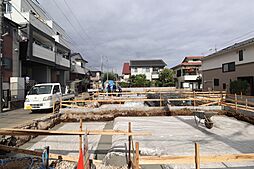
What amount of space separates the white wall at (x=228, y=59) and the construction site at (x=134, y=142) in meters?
9.05

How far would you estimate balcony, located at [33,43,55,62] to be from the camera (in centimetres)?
1683

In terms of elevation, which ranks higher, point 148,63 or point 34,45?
point 148,63

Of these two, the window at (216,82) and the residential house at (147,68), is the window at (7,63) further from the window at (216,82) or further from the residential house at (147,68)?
the residential house at (147,68)

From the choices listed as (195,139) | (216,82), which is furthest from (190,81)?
(195,139)

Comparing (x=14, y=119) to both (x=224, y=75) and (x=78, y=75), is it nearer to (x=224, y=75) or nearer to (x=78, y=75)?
(x=224, y=75)

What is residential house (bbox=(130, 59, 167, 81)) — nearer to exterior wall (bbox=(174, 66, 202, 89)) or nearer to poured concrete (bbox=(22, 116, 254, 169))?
exterior wall (bbox=(174, 66, 202, 89))

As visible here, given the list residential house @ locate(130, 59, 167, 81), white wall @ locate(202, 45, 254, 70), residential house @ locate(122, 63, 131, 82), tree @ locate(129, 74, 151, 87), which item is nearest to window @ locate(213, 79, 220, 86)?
white wall @ locate(202, 45, 254, 70)

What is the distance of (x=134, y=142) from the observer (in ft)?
18.8

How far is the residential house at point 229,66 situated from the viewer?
17.2 m

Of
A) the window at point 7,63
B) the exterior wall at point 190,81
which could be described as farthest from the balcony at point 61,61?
the exterior wall at point 190,81

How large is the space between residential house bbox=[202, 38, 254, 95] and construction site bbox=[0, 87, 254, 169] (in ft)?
29.0

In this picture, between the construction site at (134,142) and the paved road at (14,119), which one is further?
the paved road at (14,119)

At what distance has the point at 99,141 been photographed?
260 inches

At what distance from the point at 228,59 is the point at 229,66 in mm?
816
